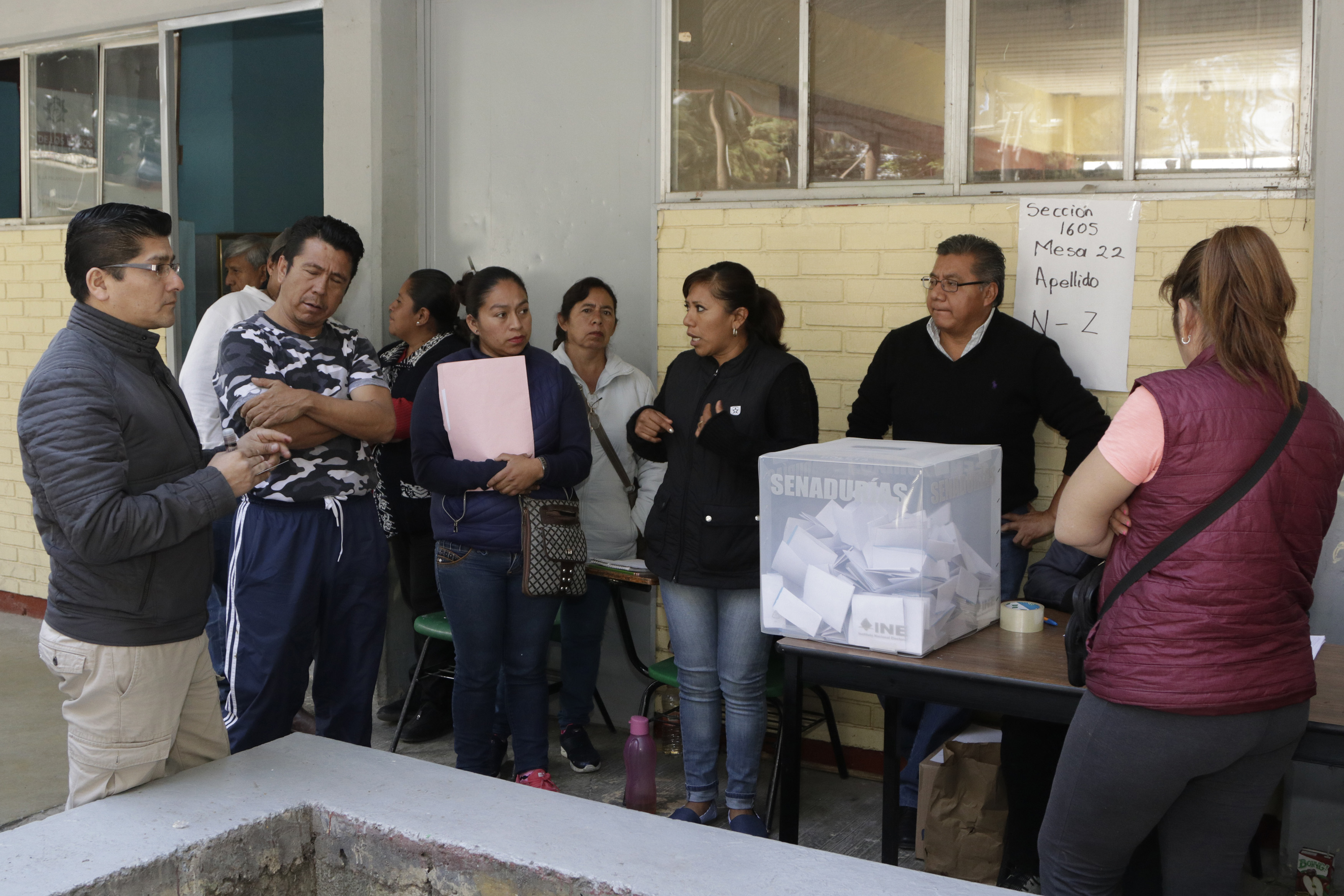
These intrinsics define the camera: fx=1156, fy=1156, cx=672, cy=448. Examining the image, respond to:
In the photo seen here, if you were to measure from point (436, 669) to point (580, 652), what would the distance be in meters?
0.68

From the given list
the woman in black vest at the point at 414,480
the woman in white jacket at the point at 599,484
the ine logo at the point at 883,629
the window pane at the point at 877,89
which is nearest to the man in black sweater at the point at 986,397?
the window pane at the point at 877,89

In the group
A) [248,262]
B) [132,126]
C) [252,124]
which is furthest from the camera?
[252,124]

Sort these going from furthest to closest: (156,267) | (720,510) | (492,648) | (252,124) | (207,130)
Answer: (252,124), (207,130), (492,648), (720,510), (156,267)

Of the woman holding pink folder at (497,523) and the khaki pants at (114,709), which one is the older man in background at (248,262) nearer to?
the woman holding pink folder at (497,523)

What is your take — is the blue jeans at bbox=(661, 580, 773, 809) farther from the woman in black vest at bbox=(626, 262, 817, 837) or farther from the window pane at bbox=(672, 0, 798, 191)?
the window pane at bbox=(672, 0, 798, 191)

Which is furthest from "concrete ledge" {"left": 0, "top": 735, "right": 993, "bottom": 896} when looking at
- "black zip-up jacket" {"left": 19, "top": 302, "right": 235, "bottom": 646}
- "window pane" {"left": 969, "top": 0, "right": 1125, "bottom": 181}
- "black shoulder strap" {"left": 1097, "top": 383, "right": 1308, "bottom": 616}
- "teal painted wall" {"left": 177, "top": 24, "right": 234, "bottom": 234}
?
"teal painted wall" {"left": 177, "top": 24, "right": 234, "bottom": 234}

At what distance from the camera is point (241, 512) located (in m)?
3.24

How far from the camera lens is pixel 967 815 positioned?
10.7 feet

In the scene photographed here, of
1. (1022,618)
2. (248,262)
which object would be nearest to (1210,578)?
(1022,618)

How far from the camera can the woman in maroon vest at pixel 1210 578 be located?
200cm

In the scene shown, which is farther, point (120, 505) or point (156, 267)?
point (156, 267)

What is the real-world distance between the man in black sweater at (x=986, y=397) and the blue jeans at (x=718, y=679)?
53 cm

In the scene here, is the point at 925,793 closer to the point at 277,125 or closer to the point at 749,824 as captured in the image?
the point at 749,824

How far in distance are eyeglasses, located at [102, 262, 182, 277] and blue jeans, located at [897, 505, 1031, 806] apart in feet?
7.96
